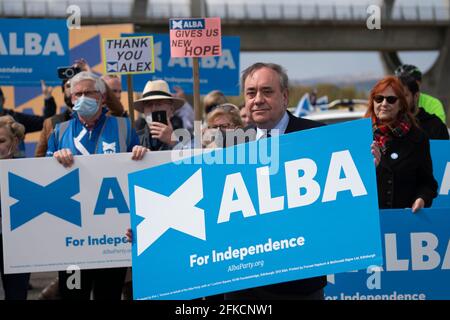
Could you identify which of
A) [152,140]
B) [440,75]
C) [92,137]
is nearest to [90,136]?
[92,137]

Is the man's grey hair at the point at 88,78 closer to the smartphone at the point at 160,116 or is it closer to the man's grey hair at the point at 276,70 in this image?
the smartphone at the point at 160,116

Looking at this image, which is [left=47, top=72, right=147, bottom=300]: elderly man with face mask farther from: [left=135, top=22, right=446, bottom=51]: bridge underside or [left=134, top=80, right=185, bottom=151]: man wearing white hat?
[left=135, top=22, right=446, bottom=51]: bridge underside

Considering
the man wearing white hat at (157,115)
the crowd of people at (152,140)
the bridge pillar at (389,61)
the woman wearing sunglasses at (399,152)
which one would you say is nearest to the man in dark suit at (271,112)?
the crowd of people at (152,140)

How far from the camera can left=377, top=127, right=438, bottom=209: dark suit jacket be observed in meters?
6.24

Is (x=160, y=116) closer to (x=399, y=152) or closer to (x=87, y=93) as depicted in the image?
(x=87, y=93)

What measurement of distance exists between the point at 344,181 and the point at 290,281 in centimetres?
54

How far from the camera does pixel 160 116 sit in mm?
7574

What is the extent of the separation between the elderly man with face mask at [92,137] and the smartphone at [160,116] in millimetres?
782

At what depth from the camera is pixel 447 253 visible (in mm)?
6383

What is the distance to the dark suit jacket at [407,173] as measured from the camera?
6.24m

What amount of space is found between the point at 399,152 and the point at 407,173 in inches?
6.2

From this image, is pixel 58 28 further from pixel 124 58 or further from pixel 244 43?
pixel 244 43
